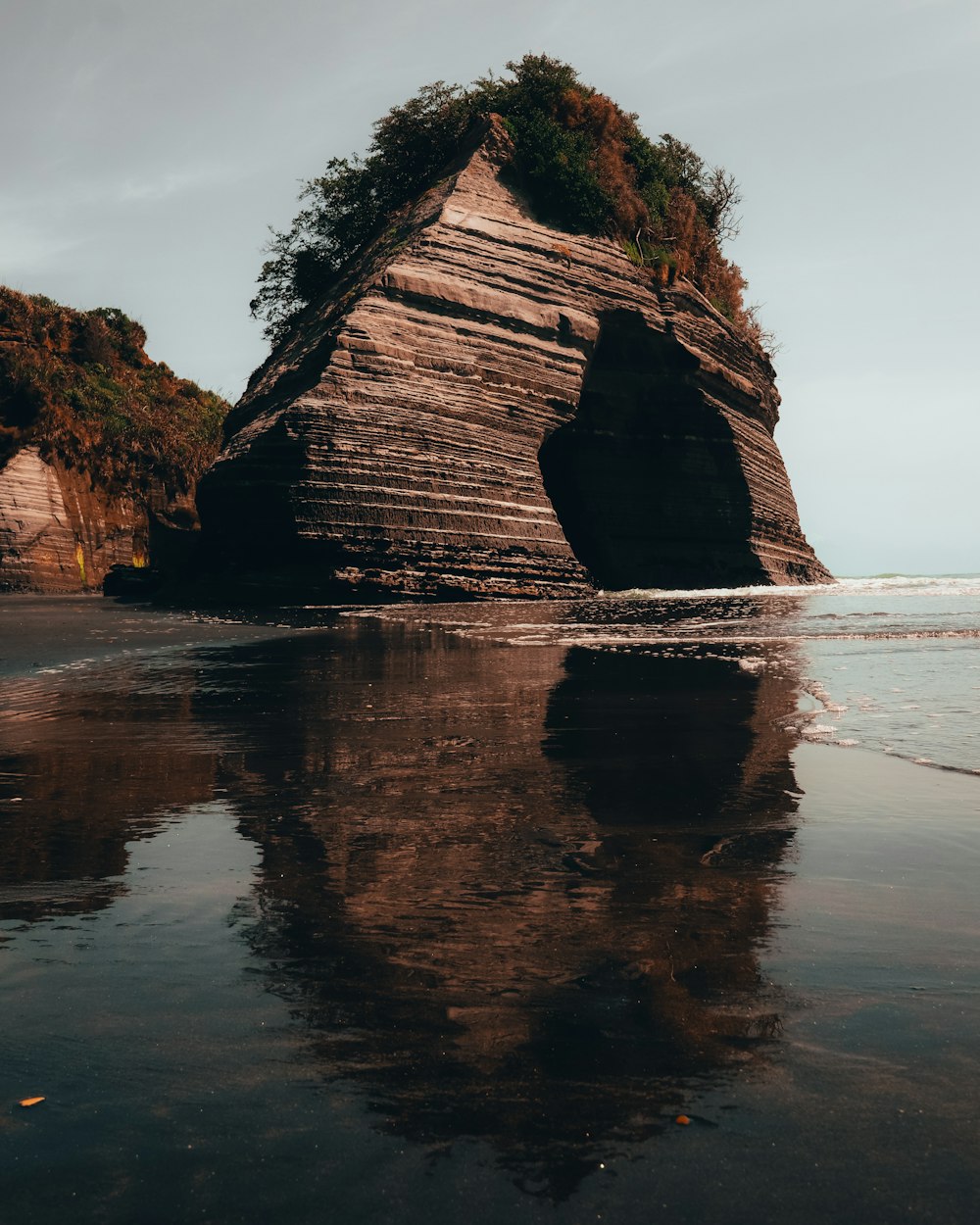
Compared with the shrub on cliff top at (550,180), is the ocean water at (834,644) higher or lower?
lower

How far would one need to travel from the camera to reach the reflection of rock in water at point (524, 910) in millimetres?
1717

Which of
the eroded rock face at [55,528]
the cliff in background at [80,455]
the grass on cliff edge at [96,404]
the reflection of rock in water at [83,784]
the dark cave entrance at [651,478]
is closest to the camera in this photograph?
the reflection of rock in water at [83,784]

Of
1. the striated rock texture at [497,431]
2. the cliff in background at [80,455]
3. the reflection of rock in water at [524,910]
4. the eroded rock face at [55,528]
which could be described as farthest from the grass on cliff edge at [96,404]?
the reflection of rock in water at [524,910]

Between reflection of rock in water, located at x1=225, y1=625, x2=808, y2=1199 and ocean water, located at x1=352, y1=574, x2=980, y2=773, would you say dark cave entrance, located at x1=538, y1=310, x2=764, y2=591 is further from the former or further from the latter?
reflection of rock in water, located at x1=225, y1=625, x2=808, y2=1199

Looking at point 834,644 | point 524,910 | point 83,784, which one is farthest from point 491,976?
point 834,644

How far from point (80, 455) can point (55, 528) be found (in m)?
4.13

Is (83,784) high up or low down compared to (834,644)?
down

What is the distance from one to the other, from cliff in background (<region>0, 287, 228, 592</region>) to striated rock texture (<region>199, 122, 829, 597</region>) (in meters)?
10.4

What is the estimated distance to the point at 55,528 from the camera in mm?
39219

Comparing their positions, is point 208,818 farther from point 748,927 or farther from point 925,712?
point 925,712

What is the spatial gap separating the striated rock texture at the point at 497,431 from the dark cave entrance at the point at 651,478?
0.22 ft

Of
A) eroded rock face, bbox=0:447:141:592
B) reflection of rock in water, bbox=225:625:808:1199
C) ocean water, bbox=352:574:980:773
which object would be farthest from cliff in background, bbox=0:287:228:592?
reflection of rock in water, bbox=225:625:808:1199

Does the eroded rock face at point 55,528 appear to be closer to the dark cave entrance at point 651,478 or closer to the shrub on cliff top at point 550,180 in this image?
the shrub on cliff top at point 550,180

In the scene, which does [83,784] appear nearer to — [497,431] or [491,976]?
[491,976]
